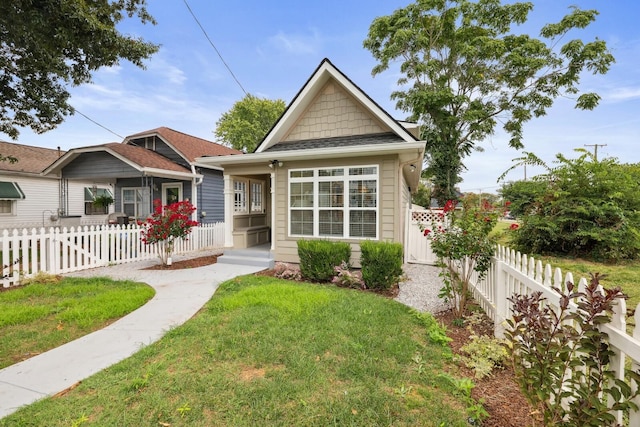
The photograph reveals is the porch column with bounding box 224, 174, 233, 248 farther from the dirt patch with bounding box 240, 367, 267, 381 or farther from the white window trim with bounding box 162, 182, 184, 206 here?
the dirt patch with bounding box 240, 367, 267, 381

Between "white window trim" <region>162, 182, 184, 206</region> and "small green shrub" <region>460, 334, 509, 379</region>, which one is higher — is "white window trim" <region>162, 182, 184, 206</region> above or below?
above

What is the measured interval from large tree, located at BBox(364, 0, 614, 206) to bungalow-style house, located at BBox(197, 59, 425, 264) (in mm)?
9084

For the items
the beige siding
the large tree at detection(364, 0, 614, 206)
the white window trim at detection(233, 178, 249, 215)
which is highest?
the large tree at detection(364, 0, 614, 206)

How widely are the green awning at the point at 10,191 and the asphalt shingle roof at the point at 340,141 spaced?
1597 cm

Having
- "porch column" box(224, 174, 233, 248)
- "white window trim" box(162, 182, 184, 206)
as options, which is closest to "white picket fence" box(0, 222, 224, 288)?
"porch column" box(224, 174, 233, 248)

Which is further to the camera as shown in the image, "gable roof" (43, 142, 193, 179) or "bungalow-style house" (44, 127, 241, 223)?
"bungalow-style house" (44, 127, 241, 223)

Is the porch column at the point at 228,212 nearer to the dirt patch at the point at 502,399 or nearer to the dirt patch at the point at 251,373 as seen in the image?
the dirt patch at the point at 251,373

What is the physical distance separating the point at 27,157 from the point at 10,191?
3.93 meters

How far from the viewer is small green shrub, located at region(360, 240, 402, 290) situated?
5984 mm

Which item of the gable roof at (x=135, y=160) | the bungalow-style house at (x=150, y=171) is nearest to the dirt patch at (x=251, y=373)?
the bungalow-style house at (x=150, y=171)

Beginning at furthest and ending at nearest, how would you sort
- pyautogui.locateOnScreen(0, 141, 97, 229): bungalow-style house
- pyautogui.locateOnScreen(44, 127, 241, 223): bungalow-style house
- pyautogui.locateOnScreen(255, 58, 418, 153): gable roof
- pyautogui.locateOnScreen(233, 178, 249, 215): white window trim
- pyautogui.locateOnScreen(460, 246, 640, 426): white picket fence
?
pyautogui.locateOnScreen(0, 141, 97, 229): bungalow-style house → pyautogui.locateOnScreen(44, 127, 241, 223): bungalow-style house → pyautogui.locateOnScreen(233, 178, 249, 215): white window trim → pyautogui.locateOnScreen(255, 58, 418, 153): gable roof → pyautogui.locateOnScreen(460, 246, 640, 426): white picket fence

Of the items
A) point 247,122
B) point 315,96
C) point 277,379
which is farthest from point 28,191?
point 277,379

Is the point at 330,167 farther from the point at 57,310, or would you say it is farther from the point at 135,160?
the point at 135,160

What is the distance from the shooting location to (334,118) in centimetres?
898
